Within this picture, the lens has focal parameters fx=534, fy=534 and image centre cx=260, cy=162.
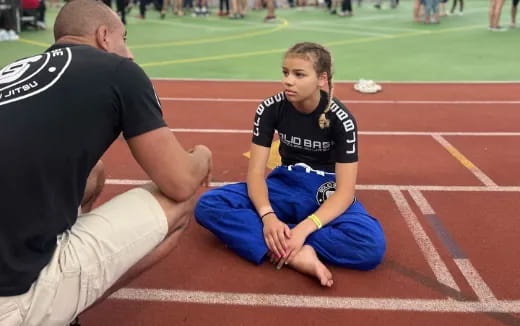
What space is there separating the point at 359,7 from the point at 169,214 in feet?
67.5

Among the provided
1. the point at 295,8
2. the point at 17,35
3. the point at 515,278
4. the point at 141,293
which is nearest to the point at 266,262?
the point at 141,293

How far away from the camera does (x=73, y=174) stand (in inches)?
67.9

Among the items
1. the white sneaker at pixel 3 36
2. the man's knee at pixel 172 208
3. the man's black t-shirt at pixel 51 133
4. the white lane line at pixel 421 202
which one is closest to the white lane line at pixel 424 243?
the white lane line at pixel 421 202

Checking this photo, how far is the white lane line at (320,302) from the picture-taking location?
2.49 meters

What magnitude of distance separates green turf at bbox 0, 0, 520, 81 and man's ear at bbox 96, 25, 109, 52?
232 inches

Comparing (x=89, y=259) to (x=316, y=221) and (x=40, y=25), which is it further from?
(x=40, y=25)

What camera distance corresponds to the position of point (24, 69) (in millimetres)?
1733

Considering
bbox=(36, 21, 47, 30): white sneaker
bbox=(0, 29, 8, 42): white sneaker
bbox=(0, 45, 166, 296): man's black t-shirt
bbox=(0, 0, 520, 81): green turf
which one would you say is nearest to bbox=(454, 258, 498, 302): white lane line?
bbox=(0, 45, 166, 296): man's black t-shirt

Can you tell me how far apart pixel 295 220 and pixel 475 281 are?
1.01 metres

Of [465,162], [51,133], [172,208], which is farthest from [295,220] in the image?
[465,162]

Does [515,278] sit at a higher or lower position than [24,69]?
lower

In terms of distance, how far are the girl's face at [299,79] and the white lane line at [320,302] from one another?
3.47 ft

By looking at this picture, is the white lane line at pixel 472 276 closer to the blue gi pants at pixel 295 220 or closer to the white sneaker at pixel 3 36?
the blue gi pants at pixel 295 220

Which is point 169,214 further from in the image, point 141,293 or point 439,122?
point 439,122
